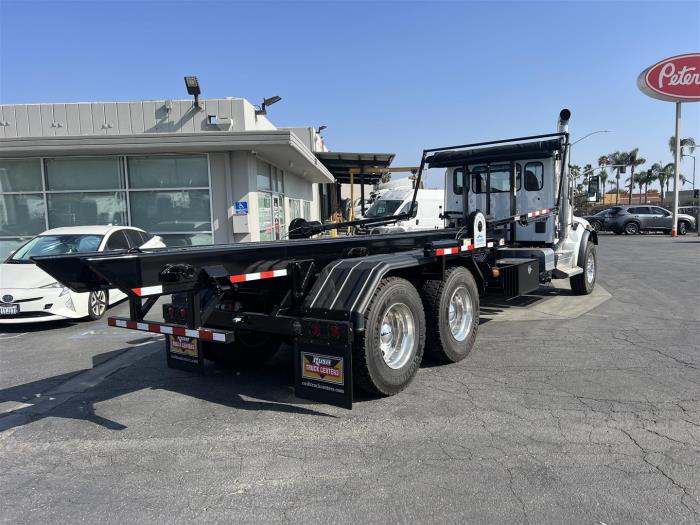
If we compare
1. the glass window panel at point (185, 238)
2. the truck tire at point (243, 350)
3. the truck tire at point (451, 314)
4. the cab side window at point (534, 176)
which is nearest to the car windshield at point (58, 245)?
the truck tire at point (243, 350)

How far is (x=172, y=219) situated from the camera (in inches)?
566

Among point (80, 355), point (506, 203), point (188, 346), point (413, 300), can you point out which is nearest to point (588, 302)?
point (506, 203)

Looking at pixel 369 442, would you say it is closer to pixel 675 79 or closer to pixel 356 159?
pixel 356 159

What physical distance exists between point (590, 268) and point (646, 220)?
25.0 meters

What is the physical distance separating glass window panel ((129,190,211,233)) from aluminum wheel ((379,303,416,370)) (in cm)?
1061

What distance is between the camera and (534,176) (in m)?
8.66

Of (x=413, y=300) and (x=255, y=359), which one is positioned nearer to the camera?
(x=413, y=300)

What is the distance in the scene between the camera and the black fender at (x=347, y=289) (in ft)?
13.3

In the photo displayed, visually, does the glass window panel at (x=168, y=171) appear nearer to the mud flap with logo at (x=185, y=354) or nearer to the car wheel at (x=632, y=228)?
the mud flap with logo at (x=185, y=354)

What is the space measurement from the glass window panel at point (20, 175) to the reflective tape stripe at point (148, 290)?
13.0m

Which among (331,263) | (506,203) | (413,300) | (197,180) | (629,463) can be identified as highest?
(197,180)

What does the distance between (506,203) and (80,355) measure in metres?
6.90

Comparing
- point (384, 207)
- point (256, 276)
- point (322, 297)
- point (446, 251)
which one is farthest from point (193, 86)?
point (322, 297)

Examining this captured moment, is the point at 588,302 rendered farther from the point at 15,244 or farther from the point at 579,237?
the point at 15,244
